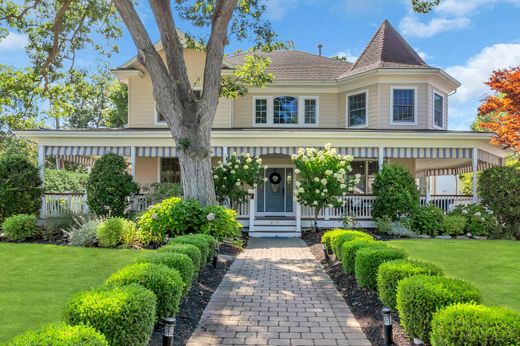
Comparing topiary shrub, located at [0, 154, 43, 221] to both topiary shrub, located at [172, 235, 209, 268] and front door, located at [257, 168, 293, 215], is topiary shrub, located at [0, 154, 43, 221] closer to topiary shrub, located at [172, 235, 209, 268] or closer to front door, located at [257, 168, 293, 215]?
front door, located at [257, 168, 293, 215]

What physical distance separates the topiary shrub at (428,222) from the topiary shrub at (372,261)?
858cm

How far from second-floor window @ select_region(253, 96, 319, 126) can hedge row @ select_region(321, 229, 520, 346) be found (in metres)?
13.0

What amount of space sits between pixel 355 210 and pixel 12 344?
1389 centimetres

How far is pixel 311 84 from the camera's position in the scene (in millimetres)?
18969

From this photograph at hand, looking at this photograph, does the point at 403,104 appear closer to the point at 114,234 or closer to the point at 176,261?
the point at 114,234

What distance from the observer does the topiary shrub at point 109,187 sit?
1369cm

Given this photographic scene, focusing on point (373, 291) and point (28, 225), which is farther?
point (28, 225)

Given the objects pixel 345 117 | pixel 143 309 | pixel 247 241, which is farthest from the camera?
pixel 345 117

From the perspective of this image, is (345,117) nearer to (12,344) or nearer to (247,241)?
(247,241)

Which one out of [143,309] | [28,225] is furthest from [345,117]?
[143,309]

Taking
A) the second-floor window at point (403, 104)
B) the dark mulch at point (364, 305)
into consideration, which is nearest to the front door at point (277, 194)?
the second-floor window at point (403, 104)

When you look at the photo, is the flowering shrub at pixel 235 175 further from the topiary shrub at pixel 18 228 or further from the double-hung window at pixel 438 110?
the double-hung window at pixel 438 110

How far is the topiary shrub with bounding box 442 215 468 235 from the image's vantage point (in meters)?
14.0

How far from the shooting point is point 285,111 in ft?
62.7
